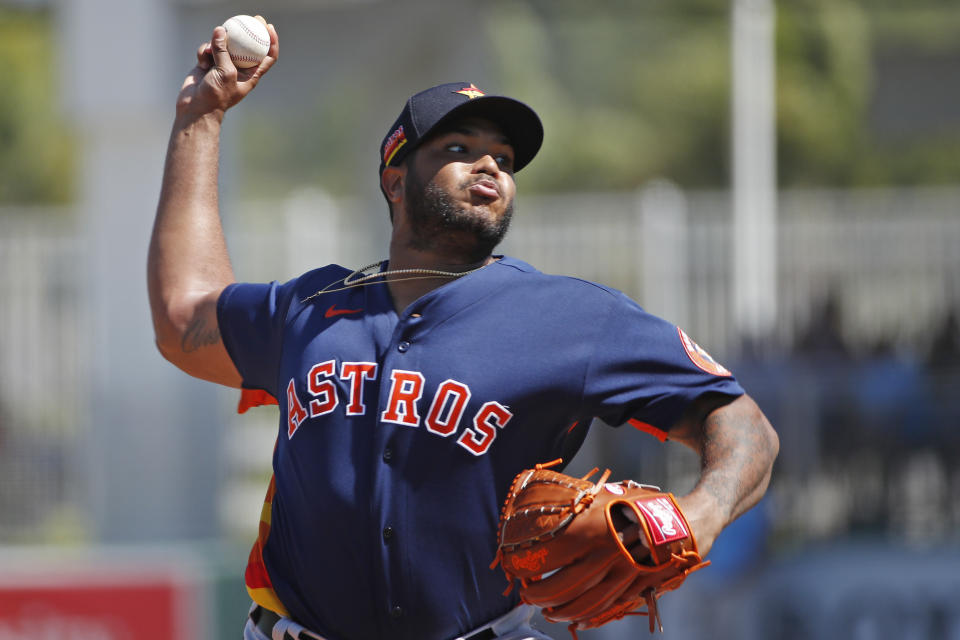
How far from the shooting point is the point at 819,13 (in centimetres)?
2227

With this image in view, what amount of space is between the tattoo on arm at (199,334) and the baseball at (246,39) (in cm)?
63

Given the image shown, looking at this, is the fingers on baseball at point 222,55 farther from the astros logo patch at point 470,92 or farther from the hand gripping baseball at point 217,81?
the astros logo patch at point 470,92

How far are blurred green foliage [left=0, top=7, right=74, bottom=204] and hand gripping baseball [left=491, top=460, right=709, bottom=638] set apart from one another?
2310 cm

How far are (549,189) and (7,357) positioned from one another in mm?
17786

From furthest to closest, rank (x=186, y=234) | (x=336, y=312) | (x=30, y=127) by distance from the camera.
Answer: (x=30, y=127)
(x=186, y=234)
(x=336, y=312)

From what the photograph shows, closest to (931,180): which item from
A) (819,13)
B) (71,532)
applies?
(819,13)

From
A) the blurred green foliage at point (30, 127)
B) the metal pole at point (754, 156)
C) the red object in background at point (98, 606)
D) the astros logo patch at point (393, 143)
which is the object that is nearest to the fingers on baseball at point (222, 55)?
the astros logo patch at point (393, 143)

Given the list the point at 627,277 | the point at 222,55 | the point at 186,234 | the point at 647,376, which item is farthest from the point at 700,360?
the point at 627,277

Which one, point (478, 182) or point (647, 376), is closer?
point (647, 376)

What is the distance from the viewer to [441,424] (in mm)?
2537

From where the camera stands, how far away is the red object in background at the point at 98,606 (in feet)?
22.4

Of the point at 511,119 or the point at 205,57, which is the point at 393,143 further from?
the point at 205,57

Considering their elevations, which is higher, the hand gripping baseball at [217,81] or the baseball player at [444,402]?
the hand gripping baseball at [217,81]

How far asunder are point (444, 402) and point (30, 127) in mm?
23551
